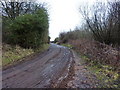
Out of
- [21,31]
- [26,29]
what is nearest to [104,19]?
[26,29]

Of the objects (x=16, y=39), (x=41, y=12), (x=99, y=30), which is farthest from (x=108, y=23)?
(x=16, y=39)

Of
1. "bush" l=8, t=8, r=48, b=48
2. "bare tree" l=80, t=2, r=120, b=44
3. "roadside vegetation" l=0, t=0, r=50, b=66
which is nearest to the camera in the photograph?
"roadside vegetation" l=0, t=0, r=50, b=66

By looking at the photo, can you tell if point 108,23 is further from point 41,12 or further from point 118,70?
point 118,70

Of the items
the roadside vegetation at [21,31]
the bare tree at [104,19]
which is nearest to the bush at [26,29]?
the roadside vegetation at [21,31]

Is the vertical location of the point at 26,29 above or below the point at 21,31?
above

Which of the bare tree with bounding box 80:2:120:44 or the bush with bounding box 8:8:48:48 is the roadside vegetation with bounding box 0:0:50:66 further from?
the bare tree with bounding box 80:2:120:44

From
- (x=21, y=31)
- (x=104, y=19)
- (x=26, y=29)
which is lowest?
(x=21, y=31)

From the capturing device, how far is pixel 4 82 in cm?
451

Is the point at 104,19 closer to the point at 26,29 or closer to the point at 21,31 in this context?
the point at 26,29

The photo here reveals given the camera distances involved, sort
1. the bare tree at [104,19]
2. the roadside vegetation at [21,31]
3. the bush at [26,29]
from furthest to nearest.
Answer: the bare tree at [104,19] < the bush at [26,29] < the roadside vegetation at [21,31]

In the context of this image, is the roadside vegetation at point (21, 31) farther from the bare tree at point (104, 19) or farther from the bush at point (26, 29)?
the bare tree at point (104, 19)

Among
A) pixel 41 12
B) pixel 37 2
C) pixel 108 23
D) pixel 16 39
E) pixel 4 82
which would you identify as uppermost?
pixel 37 2

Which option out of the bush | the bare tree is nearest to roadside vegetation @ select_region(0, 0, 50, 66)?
the bush

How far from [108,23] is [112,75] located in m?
10.6
